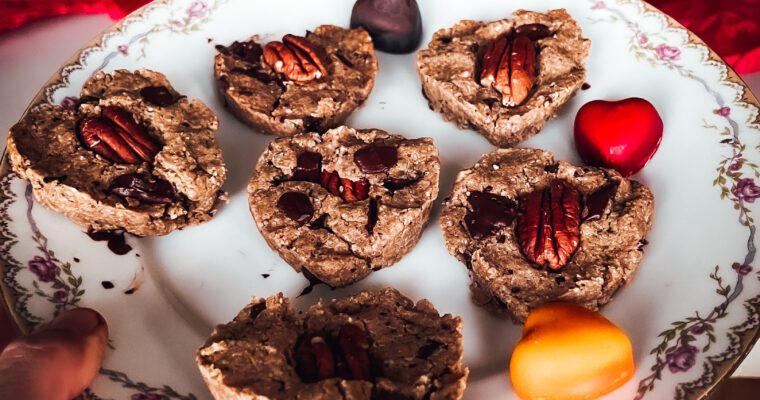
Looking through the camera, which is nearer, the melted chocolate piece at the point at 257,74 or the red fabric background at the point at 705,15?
the melted chocolate piece at the point at 257,74

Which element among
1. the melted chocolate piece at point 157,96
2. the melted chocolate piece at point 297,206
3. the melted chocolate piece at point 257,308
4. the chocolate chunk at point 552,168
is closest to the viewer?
the melted chocolate piece at point 257,308

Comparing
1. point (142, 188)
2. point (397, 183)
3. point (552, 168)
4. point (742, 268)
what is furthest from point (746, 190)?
point (142, 188)

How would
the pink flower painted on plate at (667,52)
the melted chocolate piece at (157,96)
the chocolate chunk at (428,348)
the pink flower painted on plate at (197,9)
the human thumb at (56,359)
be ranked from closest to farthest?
the human thumb at (56,359), the chocolate chunk at (428,348), the melted chocolate piece at (157,96), the pink flower painted on plate at (667,52), the pink flower painted on plate at (197,9)

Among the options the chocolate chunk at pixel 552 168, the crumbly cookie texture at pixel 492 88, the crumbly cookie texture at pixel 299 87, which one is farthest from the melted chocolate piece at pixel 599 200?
the crumbly cookie texture at pixel 299 87

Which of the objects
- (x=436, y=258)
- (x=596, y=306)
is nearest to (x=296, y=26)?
(x=436, y=258)

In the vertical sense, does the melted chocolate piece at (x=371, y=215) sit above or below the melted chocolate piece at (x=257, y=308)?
above

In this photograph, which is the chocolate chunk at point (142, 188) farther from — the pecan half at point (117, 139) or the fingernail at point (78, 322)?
the fingernail at point (78, 322)
